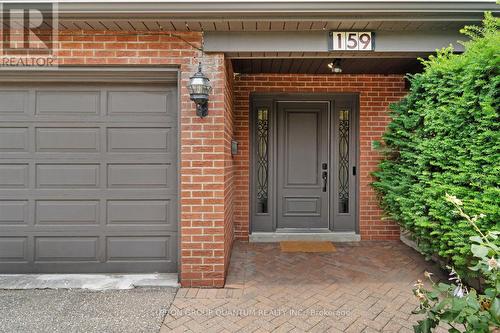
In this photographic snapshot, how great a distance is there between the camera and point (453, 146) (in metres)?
2.85

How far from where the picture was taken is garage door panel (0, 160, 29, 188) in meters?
3.49

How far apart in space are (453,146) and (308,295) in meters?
2.09

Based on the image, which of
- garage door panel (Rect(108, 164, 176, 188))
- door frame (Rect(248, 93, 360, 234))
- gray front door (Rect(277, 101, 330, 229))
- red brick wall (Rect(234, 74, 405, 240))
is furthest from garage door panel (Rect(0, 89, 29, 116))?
gray front door (Rect(277, 101, 330, 229))

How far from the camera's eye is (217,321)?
2.60 m

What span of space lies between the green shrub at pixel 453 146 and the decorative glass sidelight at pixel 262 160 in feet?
6.51

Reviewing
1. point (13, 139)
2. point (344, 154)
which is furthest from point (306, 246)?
point (13, 139)

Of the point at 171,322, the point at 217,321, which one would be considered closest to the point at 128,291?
the point at 171,322

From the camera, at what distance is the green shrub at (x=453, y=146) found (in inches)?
99.4

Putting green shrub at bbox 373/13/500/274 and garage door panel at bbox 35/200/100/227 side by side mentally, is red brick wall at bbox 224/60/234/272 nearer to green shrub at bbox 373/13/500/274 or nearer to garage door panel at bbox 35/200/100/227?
garage door panel at bbox 35/200/100/227

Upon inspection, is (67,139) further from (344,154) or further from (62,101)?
(344,154)

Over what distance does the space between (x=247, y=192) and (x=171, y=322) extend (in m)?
2.57

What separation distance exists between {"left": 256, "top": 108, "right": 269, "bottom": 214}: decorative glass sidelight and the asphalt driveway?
7.24ft

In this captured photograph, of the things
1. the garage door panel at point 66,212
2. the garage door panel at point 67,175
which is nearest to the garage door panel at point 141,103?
the garage door panel at point 67,175

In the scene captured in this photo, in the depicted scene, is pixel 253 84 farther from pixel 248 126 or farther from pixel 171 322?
pixel 171 322
